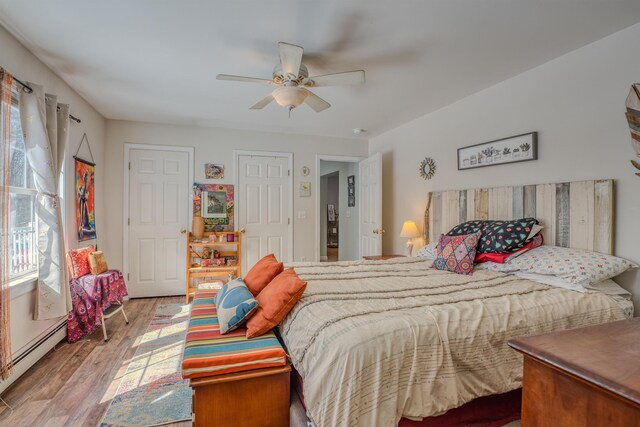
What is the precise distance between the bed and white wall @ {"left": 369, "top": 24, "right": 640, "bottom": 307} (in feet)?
0.42

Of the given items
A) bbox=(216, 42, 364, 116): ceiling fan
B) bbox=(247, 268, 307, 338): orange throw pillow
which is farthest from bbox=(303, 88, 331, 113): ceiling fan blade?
bbox=(247, 268, 307, 338): orange throw pillow

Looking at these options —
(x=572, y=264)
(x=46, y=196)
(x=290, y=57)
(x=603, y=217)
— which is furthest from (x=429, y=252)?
(x=46, y=196)

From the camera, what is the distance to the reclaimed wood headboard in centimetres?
213

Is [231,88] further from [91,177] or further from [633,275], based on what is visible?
[633,275]

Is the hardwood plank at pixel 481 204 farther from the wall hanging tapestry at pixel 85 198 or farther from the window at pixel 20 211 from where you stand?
the wall hanging tapestry at pixel 85 198

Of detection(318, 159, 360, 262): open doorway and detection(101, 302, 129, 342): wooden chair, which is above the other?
detection(318, 159, 360, 262): open doorway

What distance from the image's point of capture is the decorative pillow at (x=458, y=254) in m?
2.49

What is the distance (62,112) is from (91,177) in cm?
109

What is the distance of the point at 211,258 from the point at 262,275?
2.36 meters

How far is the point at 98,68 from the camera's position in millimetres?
2643

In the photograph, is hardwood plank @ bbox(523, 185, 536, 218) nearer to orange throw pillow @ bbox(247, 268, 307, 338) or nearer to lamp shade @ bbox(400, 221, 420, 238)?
lamp shade @ bbox(400, 221, 420, 238)

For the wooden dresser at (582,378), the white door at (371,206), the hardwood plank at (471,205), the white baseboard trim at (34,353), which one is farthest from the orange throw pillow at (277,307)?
the white door at (371,206)

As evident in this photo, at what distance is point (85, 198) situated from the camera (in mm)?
3404

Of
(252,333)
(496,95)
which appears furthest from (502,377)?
(496,95)
